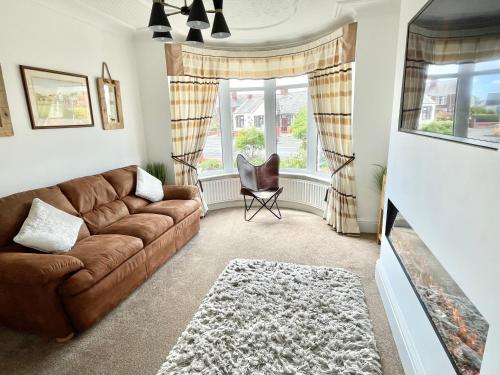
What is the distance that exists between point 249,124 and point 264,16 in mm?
1793

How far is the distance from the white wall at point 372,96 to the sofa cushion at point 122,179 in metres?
2.85

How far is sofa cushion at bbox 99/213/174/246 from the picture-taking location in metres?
2.69

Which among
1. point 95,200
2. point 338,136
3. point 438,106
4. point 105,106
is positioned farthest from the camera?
point 338,136

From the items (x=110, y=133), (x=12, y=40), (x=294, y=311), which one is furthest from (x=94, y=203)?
(x=294, y=311)

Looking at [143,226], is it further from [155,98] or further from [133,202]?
[155,98]

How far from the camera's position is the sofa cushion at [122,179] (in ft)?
11.0

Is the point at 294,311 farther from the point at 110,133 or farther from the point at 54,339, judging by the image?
the point at 110,133

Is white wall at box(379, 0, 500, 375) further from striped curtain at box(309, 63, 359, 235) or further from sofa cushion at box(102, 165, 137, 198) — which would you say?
sofa cushion at box(102, 165, 137, 198)

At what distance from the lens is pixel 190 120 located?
165 inches

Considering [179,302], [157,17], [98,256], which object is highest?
[157,17]

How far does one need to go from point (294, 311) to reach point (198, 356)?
0.80m

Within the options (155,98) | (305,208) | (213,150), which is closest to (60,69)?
(155,98)

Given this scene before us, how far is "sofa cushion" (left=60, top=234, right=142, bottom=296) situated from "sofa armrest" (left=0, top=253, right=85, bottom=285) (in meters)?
0.11

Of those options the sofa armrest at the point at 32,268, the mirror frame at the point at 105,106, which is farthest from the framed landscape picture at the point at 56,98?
the sofa armrest at the point at 32,268
